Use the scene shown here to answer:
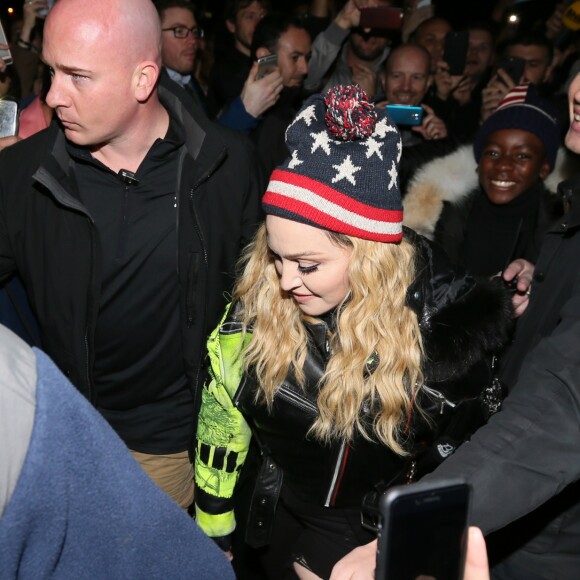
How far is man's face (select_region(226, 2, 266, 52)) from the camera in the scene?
17.8 feet

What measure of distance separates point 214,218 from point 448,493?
156cm

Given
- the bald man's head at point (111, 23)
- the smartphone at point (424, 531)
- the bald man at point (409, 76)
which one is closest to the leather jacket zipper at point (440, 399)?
the smartphone at point (424, 531)

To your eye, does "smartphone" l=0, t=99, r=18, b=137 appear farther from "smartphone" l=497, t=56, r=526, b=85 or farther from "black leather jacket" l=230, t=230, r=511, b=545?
"smartphone" l=497, t=56, r=526, b=85

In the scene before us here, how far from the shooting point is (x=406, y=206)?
3.43 m

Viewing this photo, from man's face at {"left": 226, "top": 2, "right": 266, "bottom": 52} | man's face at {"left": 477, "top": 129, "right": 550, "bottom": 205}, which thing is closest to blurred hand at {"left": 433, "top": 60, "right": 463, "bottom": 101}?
man's face at {"left": 226, "top": 2, "right": 266, "bottom": 52}

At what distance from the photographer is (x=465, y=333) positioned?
192cm

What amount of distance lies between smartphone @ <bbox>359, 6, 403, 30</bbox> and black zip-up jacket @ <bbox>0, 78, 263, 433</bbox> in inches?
104

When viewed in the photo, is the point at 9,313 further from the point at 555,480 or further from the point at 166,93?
the point at 555,480

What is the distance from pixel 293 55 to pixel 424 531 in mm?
3810

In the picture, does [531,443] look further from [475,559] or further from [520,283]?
[520,283]

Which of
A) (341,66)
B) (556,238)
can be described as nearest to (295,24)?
(341,66)

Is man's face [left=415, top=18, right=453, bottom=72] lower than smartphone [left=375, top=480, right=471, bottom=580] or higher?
higher

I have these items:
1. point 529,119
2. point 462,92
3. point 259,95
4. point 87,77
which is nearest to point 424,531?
point 87,77

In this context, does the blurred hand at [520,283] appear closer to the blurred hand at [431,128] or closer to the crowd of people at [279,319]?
the crowd of people at [279,319]
